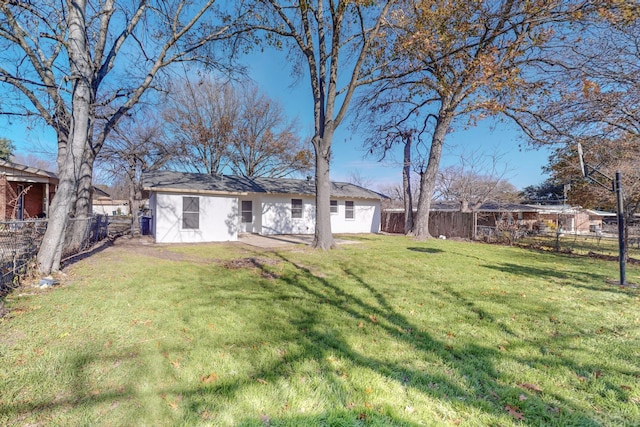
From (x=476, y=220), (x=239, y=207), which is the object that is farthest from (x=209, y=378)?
(x=476, y=220)

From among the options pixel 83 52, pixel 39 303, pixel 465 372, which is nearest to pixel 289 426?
pixel 465 372

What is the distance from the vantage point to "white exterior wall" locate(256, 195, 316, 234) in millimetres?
16078

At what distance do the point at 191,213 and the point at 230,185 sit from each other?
2.66 metres

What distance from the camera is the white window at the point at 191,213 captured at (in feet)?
39.1

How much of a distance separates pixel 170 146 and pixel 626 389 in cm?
2202

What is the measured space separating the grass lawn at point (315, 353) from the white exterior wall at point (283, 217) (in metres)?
10.3

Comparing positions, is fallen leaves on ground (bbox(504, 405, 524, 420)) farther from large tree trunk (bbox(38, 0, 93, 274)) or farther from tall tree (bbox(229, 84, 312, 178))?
tall tree (bbox(229, 84, 312, 178))

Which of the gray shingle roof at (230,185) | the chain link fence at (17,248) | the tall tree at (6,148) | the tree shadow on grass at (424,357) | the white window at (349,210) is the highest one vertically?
the tall tree at (6,148)

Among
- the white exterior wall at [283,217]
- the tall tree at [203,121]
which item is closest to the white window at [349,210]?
the white exterior wall at [283,217]

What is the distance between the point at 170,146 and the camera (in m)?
19.3

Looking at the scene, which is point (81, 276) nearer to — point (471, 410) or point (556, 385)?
point (471, 410)

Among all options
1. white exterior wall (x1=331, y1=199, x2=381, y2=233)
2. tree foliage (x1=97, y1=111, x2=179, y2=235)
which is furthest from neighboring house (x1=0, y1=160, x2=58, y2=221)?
white exterior wall (x1=331, y1=199, x2=381, y2=233)

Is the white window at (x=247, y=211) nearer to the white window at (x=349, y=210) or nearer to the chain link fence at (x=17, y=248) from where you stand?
the white window at (x=349, y=210)

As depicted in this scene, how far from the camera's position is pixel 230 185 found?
1406 cm
